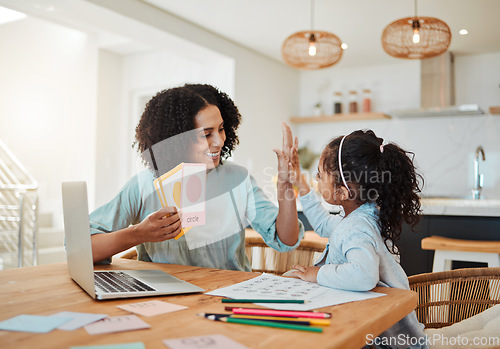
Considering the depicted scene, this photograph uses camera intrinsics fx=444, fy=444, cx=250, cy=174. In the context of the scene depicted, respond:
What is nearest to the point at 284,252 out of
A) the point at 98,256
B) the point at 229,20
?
the point at 98,256

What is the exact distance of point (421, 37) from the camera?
328 cm

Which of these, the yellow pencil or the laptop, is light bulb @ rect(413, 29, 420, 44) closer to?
the laptop

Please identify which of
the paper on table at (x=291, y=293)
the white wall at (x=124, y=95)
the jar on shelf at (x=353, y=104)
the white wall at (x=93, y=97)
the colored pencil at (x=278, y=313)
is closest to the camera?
the colored pencil at (x=278, y=313)

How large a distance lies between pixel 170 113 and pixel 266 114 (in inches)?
152

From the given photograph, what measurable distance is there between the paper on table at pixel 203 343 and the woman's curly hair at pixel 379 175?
0.68m

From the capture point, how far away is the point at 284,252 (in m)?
1.57

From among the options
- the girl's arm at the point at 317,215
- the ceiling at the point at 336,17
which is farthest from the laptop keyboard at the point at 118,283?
the ceiling at the point at 336,17

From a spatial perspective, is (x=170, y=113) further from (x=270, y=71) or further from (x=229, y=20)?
(x=270, y=71)

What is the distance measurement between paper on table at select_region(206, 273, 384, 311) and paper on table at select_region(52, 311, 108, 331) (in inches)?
10.4

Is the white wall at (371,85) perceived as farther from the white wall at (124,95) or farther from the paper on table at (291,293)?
the paper on table at (291,293)

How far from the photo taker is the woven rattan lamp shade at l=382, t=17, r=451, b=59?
3.16 m

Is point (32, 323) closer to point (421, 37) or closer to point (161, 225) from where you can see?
point (161, 225)

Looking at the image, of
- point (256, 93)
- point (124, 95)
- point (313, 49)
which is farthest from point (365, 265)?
point (124, 95)

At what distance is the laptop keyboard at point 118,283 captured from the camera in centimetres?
97
